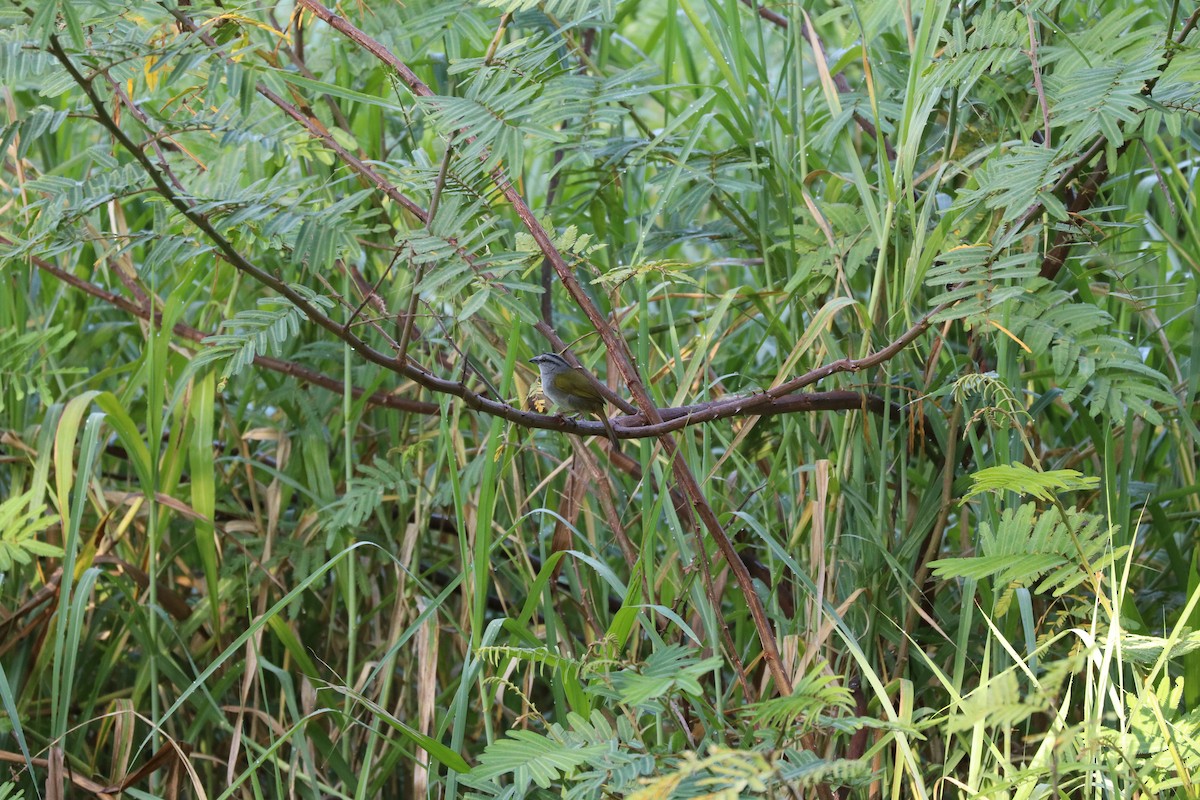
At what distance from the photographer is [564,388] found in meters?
2.36

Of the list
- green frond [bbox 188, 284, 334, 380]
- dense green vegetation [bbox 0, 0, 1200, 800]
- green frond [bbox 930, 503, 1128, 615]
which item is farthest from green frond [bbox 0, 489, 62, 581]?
green frond [bbox 930, 503, 1128, 615]

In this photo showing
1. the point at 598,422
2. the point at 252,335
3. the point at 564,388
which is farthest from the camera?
the point at 564,388

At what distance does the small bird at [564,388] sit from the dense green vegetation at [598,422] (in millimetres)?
Answer: 58

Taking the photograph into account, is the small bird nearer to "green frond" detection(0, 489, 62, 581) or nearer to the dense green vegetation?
the dense green vegetation

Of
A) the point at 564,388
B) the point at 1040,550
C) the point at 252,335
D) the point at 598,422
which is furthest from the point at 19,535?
the point at 1040,550

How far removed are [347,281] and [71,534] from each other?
0.94 metres

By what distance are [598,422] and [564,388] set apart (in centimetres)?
43

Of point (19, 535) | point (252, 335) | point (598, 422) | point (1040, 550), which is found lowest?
point (19, 535)

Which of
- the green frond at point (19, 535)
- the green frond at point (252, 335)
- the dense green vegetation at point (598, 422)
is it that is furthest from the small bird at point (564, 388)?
the green frond at point (19, 535)

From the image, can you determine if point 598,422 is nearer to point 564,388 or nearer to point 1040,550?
point 564,388

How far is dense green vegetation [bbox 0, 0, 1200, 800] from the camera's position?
1719 millimetres

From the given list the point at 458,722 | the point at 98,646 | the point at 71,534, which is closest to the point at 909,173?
the point at 458,722

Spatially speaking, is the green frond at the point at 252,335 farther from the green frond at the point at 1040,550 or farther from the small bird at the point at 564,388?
the green frond at the point at 1040,550

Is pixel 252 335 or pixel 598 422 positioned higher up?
pixel 252 335
